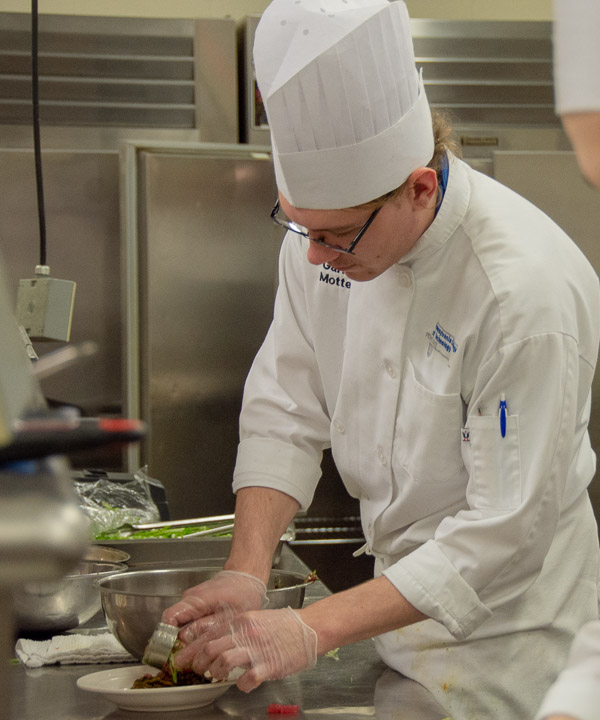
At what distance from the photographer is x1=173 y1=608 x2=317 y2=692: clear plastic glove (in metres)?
1.21

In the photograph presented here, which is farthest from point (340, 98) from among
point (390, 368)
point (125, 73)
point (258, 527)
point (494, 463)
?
point (125, 73)

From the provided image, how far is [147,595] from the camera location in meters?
1.26

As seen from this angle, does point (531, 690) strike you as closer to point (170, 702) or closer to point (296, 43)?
point (170, 702)

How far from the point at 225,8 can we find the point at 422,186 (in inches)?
101

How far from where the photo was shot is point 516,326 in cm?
139

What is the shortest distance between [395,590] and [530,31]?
247 cm

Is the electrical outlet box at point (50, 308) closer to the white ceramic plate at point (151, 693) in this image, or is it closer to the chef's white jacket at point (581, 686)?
the white ceramic plate at point (151, 693)

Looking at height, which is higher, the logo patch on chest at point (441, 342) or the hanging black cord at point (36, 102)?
the hanging black cord at point (36, 102)

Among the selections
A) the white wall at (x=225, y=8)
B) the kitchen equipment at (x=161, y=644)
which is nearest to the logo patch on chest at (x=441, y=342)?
the kitchen equipment at (x=161, y=644)

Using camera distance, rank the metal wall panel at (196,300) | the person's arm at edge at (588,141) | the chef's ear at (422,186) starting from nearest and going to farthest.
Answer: the person's arm at edge at (588,141), the chef's ear at (422,186), the metal wall panel at (196,300)

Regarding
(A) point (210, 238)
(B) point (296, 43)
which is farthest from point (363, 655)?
(A) point (210, 238)

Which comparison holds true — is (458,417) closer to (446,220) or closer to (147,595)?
(446,220)

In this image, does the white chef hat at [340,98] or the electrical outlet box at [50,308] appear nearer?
the white chef hat at [340,98]

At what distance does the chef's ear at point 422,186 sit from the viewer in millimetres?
1477
